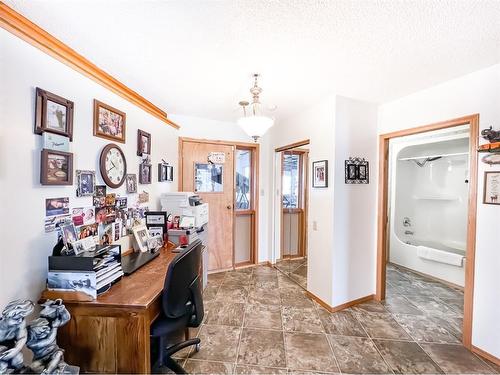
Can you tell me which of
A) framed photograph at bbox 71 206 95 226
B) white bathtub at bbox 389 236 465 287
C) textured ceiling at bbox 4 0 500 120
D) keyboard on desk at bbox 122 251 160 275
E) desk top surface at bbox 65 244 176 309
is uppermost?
textured ceiling at bbox 4 0 500 120

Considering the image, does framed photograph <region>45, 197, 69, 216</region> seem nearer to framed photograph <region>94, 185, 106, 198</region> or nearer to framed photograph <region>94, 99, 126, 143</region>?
framed photograph <region>94, 185, 106, 198</region>

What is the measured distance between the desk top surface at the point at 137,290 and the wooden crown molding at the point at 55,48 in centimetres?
151

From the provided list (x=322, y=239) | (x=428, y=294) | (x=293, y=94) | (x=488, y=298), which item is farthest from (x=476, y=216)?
(x=293, y=94)

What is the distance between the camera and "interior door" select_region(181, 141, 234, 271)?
3.32m

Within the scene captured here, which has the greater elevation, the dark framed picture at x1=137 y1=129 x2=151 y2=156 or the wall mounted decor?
the dark framed picture at x1=137 y1=129 x2=151 y2=156

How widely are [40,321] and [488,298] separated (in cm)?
296

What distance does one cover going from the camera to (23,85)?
1.24 metres

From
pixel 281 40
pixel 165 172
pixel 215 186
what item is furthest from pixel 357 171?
pixel 165 172

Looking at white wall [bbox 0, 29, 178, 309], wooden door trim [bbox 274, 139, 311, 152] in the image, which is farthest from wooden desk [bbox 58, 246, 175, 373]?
wooden door trim [bbox 274, 139, 311, 152]

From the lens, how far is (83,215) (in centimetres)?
165

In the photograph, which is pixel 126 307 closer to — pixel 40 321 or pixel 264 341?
pixel 40 321

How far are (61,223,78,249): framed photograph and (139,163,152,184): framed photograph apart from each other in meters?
0.98

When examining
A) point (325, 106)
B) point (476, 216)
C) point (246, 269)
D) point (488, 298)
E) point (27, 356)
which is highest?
point (325, 106)

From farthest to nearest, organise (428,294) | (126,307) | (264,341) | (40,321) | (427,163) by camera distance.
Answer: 1. (427,163)
2. (428,294)
3. (264,341)
4. (126,307)
5. (40,321)
